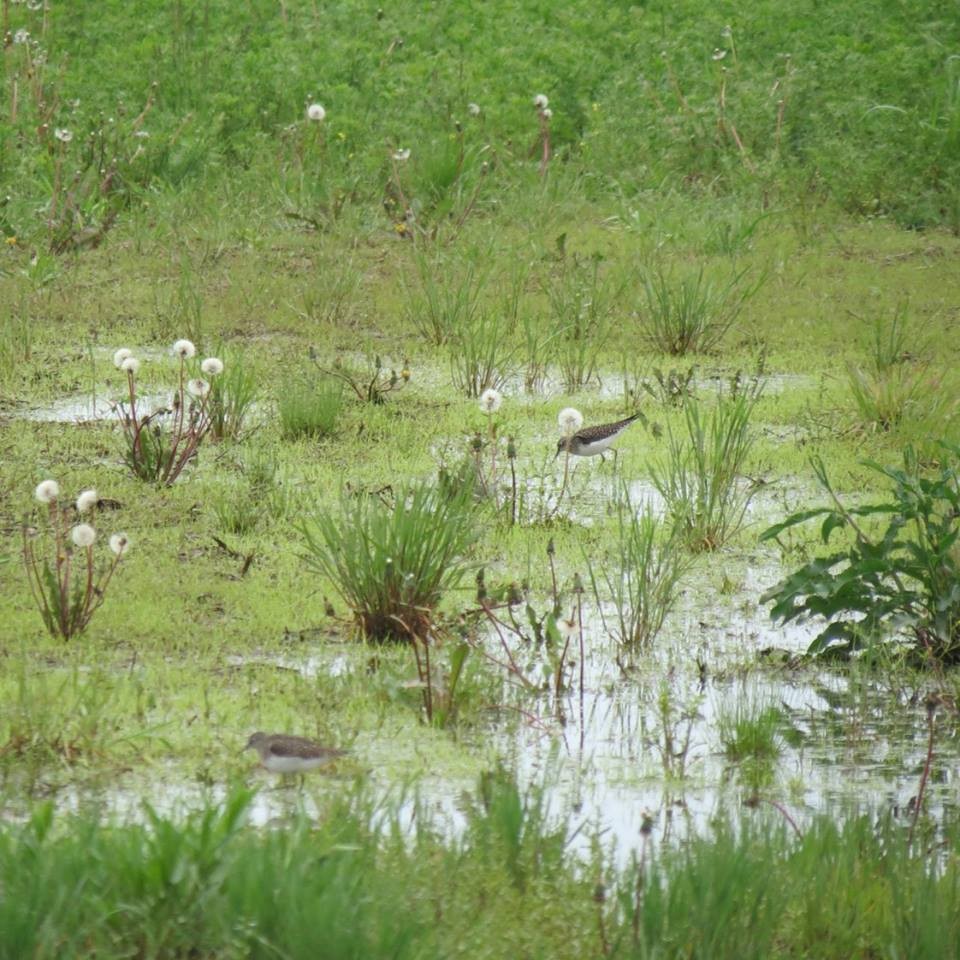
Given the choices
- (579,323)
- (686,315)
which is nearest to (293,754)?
(579,323)

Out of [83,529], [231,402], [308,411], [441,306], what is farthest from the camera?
[441,306]

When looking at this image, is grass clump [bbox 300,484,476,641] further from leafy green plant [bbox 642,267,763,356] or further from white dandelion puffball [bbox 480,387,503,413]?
leafy green plant [bbox 642,267,763,356]

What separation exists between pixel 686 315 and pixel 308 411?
227cm

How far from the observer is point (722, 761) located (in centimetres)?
436

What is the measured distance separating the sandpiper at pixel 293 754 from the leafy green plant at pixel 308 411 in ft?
11.1

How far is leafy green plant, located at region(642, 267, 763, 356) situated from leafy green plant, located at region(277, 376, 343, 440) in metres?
1.95

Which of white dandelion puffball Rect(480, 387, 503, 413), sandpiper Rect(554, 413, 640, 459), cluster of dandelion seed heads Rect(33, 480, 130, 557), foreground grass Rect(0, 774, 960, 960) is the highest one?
white dandelion puffball Rect(480, 387, 503, 413)

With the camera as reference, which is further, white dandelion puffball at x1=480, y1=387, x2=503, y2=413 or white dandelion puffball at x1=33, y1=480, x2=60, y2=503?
white dandelion puffball at x1=480, y1=387, x2=503, y2=413

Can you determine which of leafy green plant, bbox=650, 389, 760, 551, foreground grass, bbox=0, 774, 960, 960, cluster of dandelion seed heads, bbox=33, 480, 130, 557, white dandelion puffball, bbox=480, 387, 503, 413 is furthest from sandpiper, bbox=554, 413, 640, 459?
foreground grass, bbox=0, 774, 960, 960

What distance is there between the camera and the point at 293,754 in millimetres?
3865

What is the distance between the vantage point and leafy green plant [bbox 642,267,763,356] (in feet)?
28.3

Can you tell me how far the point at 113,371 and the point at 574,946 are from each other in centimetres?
557

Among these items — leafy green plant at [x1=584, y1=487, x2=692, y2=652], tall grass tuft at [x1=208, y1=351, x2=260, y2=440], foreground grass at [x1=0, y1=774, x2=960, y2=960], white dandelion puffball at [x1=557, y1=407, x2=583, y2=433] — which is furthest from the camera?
Result: tall grass tuft at [x1=208, y1=351, x2=260, y2=440]

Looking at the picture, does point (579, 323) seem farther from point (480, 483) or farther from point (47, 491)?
point (47, 491)
